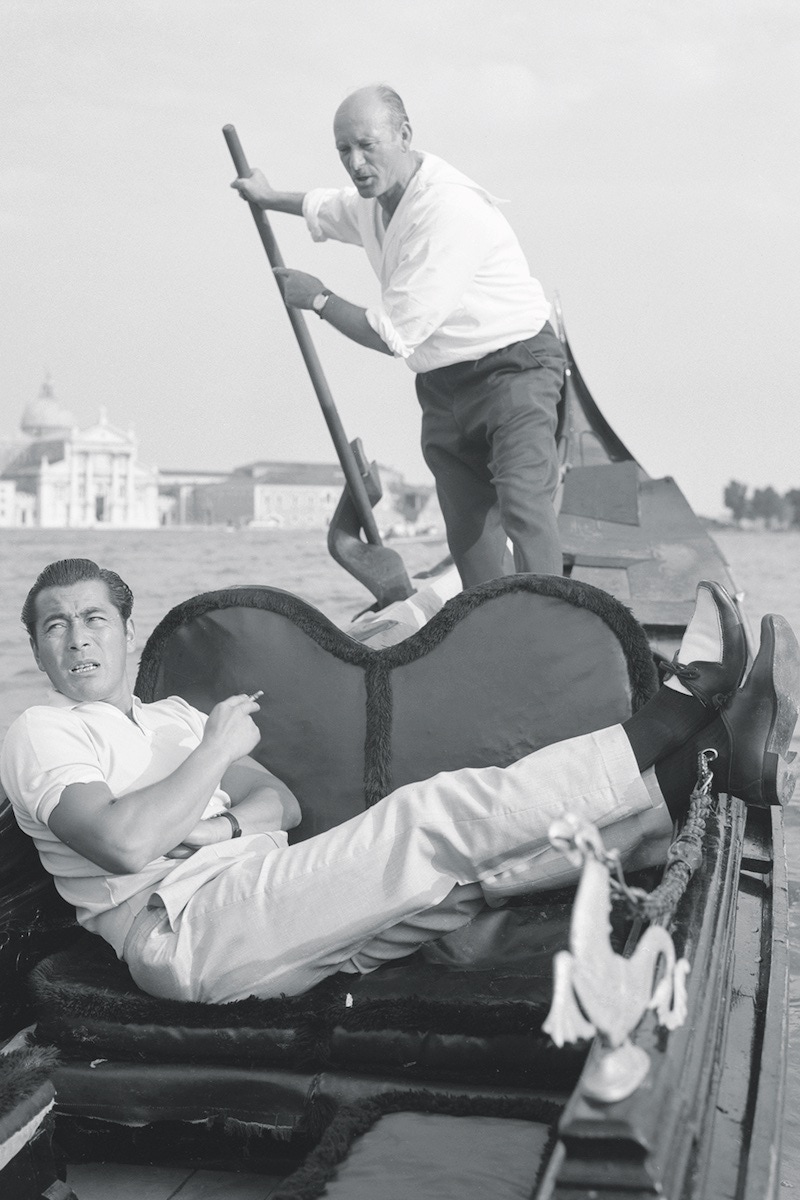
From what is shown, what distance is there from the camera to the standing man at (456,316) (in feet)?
6.21

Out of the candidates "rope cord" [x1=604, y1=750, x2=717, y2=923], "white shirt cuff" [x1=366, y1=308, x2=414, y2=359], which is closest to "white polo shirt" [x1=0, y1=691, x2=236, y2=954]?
"rope cord" [x1=604, y1=750, x2=717, y2=923]

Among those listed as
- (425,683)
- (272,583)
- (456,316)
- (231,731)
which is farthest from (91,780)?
(272,583)

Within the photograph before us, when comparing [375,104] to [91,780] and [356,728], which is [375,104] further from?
[91,780]

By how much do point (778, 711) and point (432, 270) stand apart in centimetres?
95

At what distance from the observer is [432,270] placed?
1890 millimetres

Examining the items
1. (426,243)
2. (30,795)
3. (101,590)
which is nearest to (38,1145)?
(30,795)

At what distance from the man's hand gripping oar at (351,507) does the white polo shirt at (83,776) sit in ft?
→ 4.19

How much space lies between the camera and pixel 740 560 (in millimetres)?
26750

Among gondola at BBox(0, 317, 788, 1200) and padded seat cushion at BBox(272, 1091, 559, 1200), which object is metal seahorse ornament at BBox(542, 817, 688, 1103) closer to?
gondola at BBox(0, 317, 788, 1200)

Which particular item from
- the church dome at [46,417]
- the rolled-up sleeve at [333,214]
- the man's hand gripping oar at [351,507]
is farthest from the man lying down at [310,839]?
the church dome at [46,417]

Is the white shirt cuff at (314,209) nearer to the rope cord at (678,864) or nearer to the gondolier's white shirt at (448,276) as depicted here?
the gondolier's white shirt at (448,276)

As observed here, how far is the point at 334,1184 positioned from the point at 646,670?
0.69 m

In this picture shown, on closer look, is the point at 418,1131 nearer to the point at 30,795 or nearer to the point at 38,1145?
the point at 38,1145

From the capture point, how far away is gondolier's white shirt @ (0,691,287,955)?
1171mm
